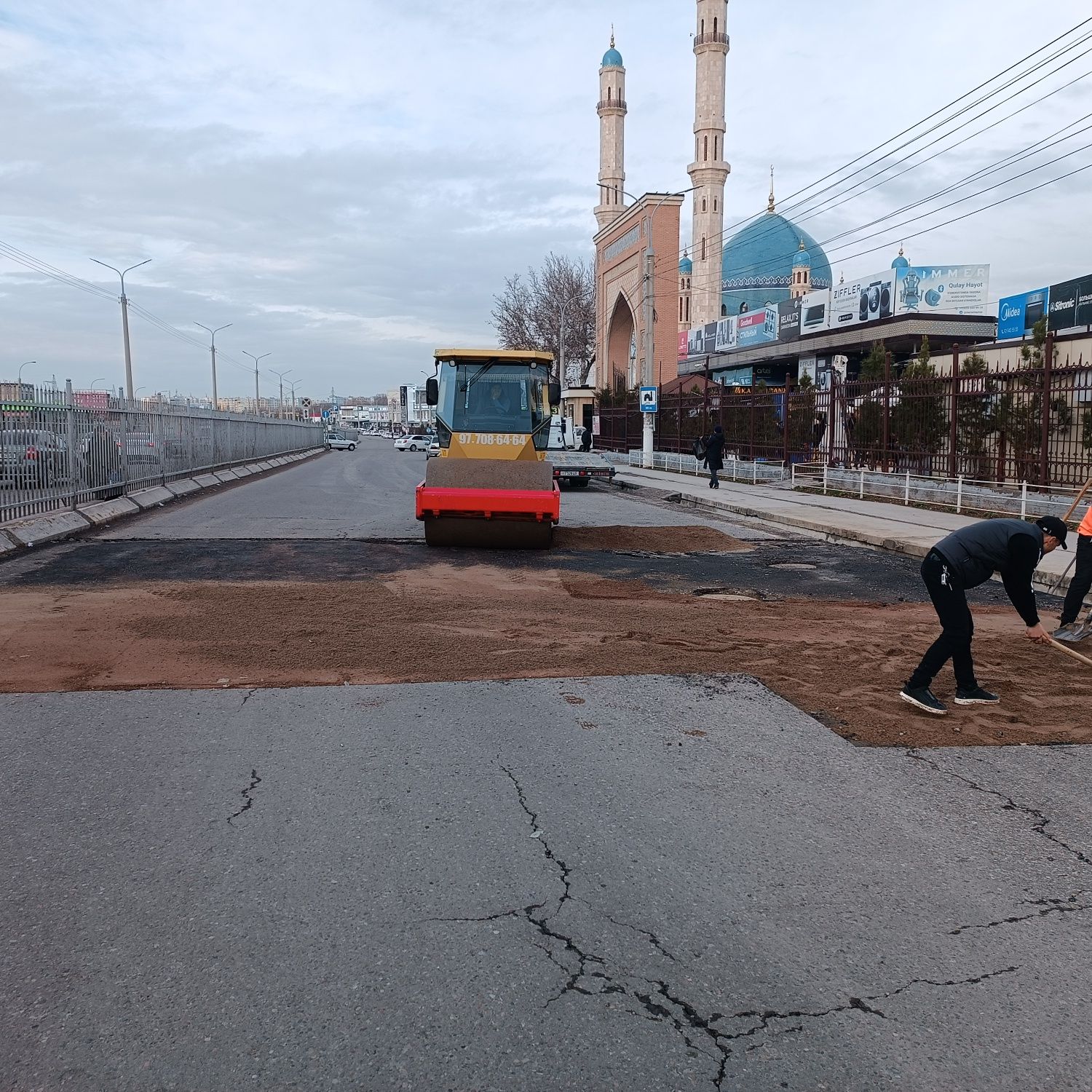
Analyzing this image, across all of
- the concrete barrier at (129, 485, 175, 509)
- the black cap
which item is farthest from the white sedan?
the black cap

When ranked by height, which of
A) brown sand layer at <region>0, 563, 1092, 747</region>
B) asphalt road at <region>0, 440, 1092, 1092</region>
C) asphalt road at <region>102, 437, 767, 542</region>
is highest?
asphalt road at <region>0, 440, 1092, 1092</region>

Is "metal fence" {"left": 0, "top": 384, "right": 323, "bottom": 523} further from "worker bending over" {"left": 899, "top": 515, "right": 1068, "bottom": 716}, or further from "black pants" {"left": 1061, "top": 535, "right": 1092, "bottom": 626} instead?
"black pants" {"left": 1061, "top": 535, "right": 1092, "bottom": 626}

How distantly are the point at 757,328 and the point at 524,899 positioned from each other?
1996 inches

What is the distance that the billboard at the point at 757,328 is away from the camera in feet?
165

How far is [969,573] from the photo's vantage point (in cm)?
636

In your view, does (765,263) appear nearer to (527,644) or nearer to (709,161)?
(709,161)

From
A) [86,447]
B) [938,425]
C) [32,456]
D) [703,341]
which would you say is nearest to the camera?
[32,456]

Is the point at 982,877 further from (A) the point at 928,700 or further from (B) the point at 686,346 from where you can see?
(B) the point at 686,346

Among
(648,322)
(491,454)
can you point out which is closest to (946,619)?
(491,454)

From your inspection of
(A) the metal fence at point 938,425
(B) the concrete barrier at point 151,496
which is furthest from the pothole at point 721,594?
(B) the concrete barrier at point 151,496

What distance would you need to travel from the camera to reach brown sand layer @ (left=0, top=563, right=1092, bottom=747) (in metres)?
6.91

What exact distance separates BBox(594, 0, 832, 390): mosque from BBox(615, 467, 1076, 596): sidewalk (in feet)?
78.7

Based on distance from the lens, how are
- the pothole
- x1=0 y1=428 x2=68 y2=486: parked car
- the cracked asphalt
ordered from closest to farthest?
the cracked asphalt < the pothole < x1=0 y1=428 x2=68 y2=486: parked car

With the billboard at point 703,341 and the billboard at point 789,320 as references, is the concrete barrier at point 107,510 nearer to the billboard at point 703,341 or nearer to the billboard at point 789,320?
the billboard at point 789,320
